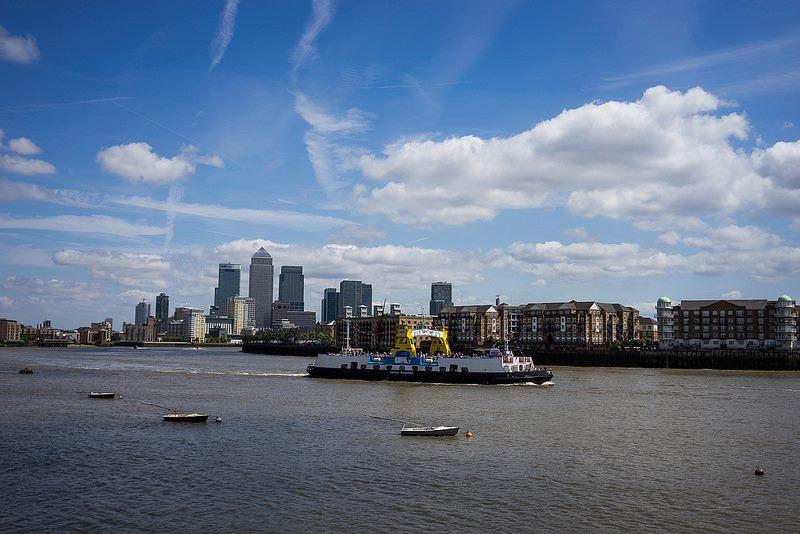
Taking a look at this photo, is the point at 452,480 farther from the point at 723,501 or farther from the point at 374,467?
the point at 723,501

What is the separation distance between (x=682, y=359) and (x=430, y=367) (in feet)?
314

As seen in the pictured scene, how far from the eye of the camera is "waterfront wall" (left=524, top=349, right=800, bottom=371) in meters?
161

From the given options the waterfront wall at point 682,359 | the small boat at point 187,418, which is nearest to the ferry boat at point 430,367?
the small boat at point 187,418

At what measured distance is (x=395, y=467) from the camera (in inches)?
1652

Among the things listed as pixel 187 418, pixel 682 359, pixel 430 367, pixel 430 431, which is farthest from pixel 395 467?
pixel 682 359

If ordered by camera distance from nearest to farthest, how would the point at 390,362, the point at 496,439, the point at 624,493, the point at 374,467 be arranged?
1. the point at 624,493
2. the point at 374,467
3. the point at 496,439
4. the point at 390,362

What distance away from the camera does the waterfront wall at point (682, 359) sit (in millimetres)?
160750

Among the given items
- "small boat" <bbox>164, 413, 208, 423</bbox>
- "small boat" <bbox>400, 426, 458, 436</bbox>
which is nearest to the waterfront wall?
"small boat" <bbox>400, 426, 458, 436</bbox>

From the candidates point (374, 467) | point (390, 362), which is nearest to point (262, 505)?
point (374, 467)

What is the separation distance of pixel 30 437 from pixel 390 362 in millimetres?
64848

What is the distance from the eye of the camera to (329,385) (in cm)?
10238

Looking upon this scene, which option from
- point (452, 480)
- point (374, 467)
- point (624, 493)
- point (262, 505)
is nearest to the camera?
point (262, 505)

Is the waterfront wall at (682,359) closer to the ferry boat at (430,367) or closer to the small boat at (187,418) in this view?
the ferry boat at (430,367)

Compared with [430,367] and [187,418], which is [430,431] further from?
[430,367]
